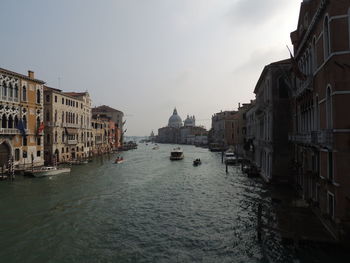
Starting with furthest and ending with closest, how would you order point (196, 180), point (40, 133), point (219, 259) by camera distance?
point (40, 133) → point (196, 180) → point (219, 259)

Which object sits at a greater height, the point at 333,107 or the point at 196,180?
the point at 333,107

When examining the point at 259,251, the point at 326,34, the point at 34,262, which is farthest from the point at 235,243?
the point at 326,34

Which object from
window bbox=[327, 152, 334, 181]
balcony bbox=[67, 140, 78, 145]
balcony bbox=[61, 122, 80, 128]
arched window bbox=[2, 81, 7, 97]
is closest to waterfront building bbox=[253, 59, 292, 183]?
window bbox=[327, 152, 334, 181]

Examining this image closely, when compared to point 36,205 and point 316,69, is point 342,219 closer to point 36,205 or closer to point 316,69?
point 316,69

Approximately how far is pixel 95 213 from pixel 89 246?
5208 millimetres

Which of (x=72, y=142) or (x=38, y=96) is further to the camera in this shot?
(x=72, y=142)

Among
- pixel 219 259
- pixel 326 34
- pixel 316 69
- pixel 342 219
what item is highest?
pixel 326 34

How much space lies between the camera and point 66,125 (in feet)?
150

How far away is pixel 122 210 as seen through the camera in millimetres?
18094

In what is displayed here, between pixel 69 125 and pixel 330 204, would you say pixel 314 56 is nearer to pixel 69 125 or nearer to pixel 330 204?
pixel 330 204

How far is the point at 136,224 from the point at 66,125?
114 ft

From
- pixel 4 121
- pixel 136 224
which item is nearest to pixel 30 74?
pixel 4 121

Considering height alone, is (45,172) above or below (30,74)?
below

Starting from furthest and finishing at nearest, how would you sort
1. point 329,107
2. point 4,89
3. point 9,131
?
point 9,131, point 4,89, point 329,107
